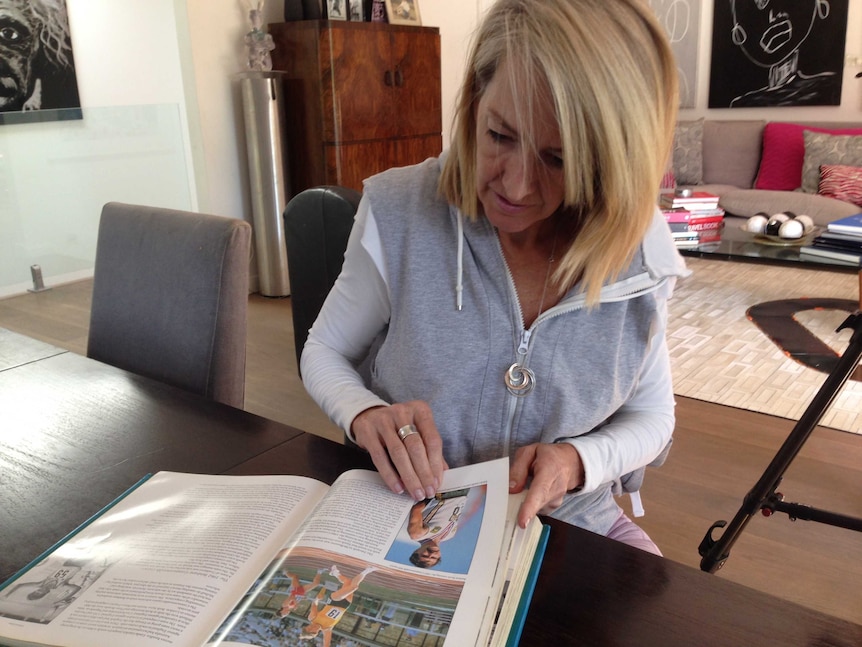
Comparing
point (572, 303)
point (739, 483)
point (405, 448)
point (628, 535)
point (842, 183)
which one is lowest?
point (739, 483)

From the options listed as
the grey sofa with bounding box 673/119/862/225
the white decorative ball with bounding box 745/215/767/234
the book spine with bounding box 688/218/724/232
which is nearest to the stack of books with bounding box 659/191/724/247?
the book spine with bounding box 688/218/724/232

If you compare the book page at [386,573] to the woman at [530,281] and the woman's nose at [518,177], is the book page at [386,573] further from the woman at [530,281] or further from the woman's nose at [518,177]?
the woman's nose at [518,177]

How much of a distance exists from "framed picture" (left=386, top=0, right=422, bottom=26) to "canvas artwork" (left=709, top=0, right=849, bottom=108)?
2397 millimetres

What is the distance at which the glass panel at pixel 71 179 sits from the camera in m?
2.91

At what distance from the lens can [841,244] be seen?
2.68m

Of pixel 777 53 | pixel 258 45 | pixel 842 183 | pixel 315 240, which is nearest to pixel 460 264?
pixel 315 240

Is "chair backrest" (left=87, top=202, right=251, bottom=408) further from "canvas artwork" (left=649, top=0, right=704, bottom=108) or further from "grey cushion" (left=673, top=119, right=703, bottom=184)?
"canvas artwork" (left=649, top=0, right=704, bottom=108)

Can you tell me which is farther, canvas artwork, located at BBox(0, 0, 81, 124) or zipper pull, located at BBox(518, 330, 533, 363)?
Answer: canvas artwork, located at BBox(0, 0, 81, 124)

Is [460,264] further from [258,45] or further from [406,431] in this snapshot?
[258,45]

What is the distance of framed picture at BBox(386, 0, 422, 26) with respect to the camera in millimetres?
3936

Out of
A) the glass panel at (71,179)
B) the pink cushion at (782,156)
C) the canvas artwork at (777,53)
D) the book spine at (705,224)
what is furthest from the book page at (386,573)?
the canvas artwork at (777,53)

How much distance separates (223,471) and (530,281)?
0.47 meters

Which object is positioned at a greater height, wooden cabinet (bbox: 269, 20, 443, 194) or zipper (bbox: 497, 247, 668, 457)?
wooden cabinet (bbox: 269, 20, 443, 194)

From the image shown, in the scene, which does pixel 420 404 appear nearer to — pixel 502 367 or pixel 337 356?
pixel 502 367
